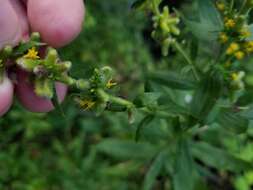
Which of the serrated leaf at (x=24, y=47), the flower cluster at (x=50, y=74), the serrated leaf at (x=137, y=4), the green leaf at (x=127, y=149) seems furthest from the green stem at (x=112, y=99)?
the green leaf at (x=127, y=149)

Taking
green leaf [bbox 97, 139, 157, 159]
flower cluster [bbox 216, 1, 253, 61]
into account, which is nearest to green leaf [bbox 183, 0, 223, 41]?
flower cluster [bbox 216, 1, 253, 61]

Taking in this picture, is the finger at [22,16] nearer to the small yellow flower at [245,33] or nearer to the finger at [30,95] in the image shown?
the finger at [30,95]

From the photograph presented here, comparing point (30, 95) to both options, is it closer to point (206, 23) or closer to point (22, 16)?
point (22, 16)

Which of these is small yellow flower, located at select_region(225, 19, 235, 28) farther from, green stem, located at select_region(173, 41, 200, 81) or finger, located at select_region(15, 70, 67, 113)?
finger, located at select_region(15, 70, 67, 113)

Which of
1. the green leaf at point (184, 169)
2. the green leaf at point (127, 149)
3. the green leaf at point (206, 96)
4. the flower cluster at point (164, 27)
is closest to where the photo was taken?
the flower cluster at point (164, 27)

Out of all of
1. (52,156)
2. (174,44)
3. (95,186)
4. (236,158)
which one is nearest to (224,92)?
(174,44)

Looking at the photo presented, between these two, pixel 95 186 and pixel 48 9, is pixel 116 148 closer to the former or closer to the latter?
pixel 95 186

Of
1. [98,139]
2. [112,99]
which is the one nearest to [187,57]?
[112,99]

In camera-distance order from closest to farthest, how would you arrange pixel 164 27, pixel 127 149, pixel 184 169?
pixel 164 27 < pixel 184 169 < pixel 127 149
